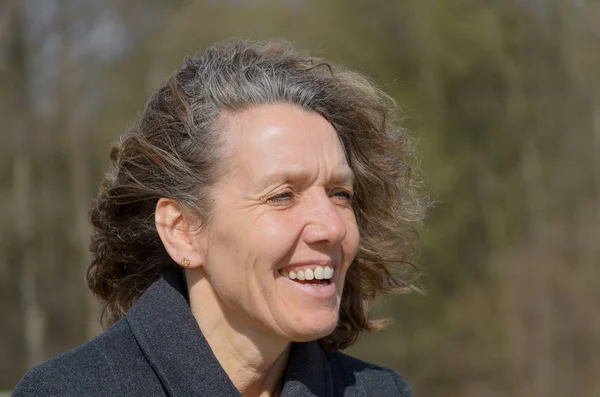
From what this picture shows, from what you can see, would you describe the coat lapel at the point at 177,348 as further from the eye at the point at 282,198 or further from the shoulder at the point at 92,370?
the eye at the point at 282,198

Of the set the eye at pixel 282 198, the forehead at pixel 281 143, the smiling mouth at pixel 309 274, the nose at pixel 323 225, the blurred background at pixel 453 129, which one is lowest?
the blurred background at pixel 453 129

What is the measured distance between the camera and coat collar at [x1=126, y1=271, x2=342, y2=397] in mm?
2422

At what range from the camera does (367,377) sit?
2945 mm

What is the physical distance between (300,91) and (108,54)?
15090 millimetres

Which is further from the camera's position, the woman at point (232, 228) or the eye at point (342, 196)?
the eye at point (342, 196)

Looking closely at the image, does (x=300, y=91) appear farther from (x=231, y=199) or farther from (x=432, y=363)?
(x=432, y=363)

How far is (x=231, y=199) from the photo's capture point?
2.45m

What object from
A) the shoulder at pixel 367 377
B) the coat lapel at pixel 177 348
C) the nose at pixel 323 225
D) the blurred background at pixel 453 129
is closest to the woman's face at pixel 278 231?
the nose at pixel 323 225

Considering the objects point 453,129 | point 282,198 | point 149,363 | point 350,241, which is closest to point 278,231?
point 282,198

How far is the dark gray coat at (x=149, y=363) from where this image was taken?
7.68ft

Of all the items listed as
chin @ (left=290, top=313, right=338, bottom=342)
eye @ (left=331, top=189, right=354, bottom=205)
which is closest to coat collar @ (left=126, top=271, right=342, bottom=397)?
chin @ (left=290, top=313, right=338, bottom=342)

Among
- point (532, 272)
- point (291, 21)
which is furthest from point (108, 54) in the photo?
point (532, 272)

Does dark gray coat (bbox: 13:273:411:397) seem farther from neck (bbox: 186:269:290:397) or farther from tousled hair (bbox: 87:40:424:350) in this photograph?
tousled hair (bbox: 87:40:424:350)

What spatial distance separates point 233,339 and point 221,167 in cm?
47
